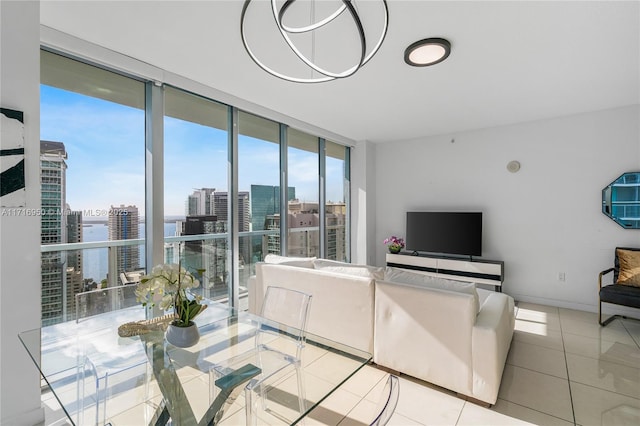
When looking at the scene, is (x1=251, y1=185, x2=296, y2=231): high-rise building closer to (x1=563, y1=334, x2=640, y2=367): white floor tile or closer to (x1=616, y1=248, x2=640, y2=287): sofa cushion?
(x1=563, y1=334, x2=640, y2=367): white floor tile

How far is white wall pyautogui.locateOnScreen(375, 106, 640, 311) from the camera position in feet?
13.0

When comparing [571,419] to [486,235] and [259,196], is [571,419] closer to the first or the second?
[486,235]

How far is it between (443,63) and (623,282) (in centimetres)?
337

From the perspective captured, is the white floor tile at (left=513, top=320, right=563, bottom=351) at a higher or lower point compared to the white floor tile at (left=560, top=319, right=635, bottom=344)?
lower

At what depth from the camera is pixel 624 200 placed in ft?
12.5

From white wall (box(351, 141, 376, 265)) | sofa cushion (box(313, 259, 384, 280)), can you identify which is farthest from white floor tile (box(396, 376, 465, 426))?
white wall (box(351, 141, 376, 265))

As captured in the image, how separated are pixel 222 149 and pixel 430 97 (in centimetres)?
258

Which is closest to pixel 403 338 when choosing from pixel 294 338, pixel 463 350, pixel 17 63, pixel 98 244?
pixel 463 350

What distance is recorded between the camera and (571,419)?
2.00 meters

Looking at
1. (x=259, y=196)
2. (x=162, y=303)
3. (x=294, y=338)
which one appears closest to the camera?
(x=162, y=303)

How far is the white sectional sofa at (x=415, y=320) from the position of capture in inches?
83.4

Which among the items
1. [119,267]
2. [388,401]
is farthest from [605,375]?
[119,267]

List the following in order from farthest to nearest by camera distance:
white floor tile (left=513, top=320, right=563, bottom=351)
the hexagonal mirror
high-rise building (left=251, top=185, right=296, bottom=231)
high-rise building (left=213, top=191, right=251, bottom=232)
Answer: high-rise building (left=251, top=185, right=296, bottom=231)
the hexagonal mirror
high-rise building (left=213, top=191, right=251, bottom=232)
white floor tile (left=513, top=320, right=563, bottom=351)

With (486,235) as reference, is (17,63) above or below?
above
